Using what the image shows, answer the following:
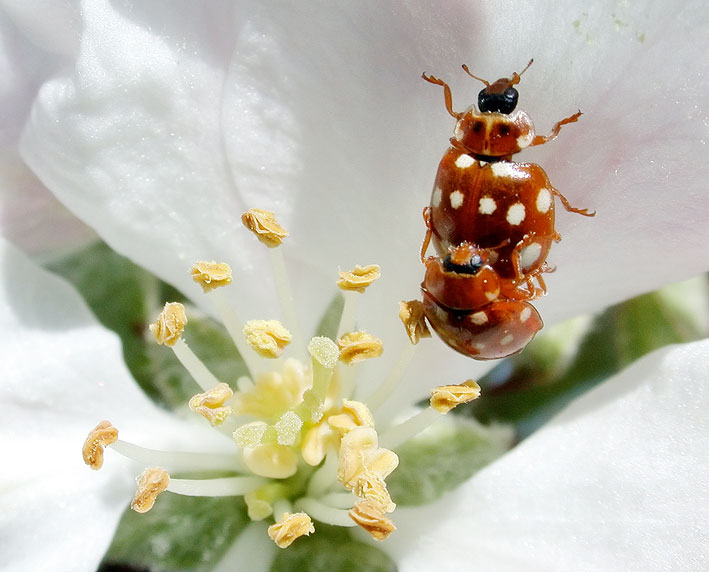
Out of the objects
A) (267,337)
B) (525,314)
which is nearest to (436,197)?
(525,314)

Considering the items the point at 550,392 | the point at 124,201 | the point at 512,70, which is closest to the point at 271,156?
the point at 124,201

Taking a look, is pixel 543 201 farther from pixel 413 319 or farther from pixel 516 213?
pixel 413 319

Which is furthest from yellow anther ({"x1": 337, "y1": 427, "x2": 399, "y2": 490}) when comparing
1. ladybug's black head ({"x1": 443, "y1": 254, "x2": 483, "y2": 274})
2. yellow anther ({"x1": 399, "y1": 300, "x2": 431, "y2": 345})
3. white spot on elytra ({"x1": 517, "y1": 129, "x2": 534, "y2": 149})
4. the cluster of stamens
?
white spot on elytra ({"x1": 517, "y1": 129, "x2": 534, "y2": 149})

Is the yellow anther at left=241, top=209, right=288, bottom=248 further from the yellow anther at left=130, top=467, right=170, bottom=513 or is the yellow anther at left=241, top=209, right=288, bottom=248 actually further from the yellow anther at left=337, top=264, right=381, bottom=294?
the yellow anther at left=130, top=467, right=170, bottom=513

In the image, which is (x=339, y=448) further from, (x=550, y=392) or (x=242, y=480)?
(x=550, y=392)

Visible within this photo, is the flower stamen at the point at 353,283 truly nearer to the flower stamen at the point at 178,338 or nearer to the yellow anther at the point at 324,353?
the yellow anther at the point at 324,353

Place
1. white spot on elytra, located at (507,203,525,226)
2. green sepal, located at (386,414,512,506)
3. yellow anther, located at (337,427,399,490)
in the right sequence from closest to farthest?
1. white spot on elytra, located at (507,203,525,226)
2. yellow anther, located at (337,427,399,490)
3. green sepal, located at (386,414,512,506)

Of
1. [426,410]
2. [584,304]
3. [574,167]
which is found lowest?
[426,410]
